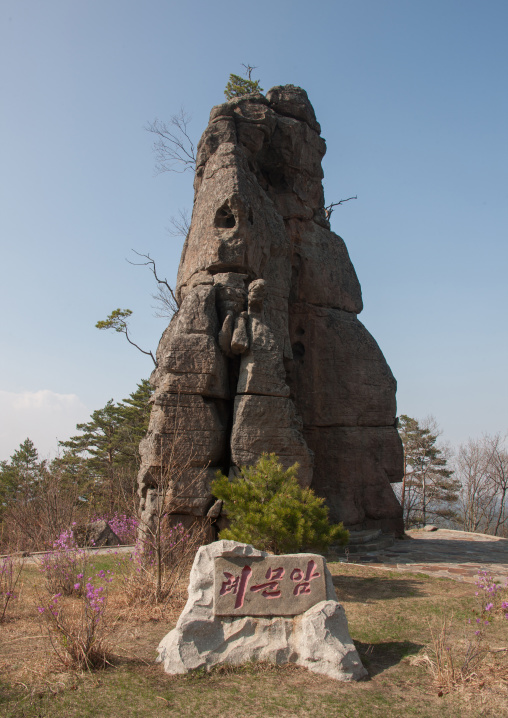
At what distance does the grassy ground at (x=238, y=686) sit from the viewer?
3.72 metres

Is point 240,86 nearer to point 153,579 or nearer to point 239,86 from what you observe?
point 239,86

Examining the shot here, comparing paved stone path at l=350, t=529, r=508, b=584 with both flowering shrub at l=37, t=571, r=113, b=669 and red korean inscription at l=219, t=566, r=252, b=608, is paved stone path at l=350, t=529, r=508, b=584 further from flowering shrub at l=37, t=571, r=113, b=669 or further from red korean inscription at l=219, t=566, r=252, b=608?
flowering shrub at l=37, t=571, r=113, b=669

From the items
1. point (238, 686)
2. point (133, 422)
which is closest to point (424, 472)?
point (133, 422)

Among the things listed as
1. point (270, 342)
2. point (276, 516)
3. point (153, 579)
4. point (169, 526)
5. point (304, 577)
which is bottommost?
point (153, 579)

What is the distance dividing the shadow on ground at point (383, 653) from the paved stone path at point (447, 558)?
2.60 meters

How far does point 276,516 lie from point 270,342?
433cm

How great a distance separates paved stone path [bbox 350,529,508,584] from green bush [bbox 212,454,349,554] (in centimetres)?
269

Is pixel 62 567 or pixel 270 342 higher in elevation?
pixel 270 342

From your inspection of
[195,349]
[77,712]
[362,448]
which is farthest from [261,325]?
[77,712]

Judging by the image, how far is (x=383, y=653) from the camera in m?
4.95

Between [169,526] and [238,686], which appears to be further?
[169,526]

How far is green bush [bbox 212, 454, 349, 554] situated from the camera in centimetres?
620

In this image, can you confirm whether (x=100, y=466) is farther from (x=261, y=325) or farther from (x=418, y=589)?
(x=418, y=589)

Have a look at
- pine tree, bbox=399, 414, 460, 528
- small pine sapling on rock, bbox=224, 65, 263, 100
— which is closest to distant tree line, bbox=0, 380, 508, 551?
pine tree, bbox=399, 414, 460, 528
